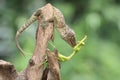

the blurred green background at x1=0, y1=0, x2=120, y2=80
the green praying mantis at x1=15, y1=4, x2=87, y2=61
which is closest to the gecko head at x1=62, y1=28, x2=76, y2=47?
the green praying mantis at x1=15, y1=4, x2=87, y2=61

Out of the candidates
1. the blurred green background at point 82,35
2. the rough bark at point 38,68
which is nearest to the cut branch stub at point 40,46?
the rough bark at point 38,68

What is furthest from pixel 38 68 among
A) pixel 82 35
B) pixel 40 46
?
pixel 82 35

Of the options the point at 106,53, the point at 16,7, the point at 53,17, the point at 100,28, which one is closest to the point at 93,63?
the point at 106,53

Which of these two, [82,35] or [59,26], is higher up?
[59,26]

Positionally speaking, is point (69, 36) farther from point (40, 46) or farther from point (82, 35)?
point (82, 35)

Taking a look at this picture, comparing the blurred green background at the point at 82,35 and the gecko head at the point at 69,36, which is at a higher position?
the gecko head at the point at 69,36

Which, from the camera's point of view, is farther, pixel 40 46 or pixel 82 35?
pixel 82 35

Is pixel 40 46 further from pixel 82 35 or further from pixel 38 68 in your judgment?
pixel 82 35

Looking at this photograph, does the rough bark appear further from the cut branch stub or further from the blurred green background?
the blurred green background

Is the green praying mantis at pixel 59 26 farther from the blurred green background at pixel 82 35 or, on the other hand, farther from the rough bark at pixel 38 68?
the blurred green background at pixel 82 35
